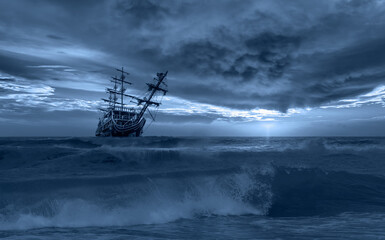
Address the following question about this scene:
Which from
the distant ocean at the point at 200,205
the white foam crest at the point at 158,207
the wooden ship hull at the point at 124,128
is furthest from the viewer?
the wooden ship hull at the point at 124,128

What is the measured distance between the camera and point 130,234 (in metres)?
5.25

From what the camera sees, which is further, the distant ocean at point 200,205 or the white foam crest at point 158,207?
the white foam crest at point 158,207

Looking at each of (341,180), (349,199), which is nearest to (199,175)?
(349,199)

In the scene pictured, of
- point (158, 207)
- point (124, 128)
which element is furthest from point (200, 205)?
point (124, 128)

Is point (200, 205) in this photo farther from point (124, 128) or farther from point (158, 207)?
point (124, 128)

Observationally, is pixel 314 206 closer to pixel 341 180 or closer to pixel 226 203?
pixel 226 203

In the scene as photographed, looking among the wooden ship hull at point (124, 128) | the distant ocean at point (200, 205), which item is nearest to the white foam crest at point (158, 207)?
the distant ocean at point (200, 205)

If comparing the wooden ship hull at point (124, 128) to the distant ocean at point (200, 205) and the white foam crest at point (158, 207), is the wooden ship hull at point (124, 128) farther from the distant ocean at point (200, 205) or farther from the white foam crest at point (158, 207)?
the white foam crest at point (158, 207)

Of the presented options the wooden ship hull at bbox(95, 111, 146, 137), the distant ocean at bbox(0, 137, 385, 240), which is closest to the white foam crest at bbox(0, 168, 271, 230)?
the distant ocean at bbox(0, 137, 385, 240)

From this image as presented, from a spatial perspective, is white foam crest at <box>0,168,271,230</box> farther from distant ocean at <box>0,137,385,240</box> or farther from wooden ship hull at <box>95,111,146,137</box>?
wooden ship hull at <box>95,111,146,137</box>

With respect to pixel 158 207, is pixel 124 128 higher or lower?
higher

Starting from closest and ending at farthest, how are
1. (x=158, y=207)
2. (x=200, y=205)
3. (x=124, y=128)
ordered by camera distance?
1. (x=158, y=207)
2. (x=200, y=205)
3. (x=124, y=128)

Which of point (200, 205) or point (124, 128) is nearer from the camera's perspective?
point (200, 205)

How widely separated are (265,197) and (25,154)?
52.7 feet
